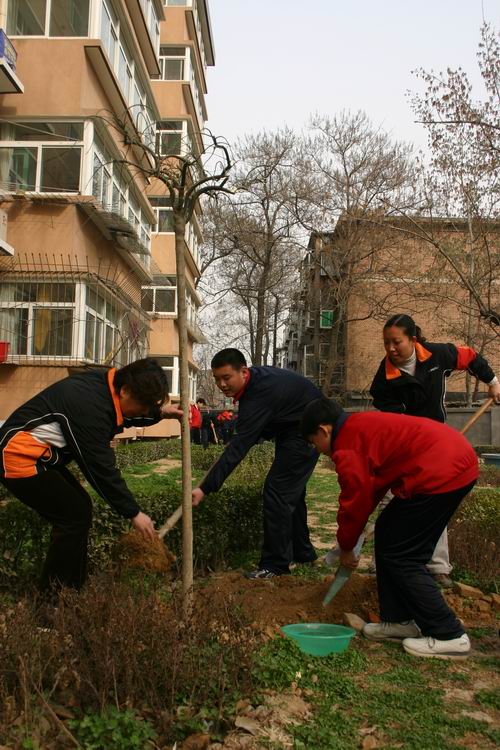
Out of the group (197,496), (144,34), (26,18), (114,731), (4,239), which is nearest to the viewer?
(114,731)

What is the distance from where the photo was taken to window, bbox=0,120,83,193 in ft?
46.0

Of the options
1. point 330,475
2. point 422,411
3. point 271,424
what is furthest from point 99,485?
point 330,475

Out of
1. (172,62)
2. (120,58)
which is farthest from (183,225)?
(172,62)

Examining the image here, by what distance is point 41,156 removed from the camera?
46.4 ft

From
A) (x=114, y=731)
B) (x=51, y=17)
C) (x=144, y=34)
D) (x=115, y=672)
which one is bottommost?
(x=114, y=731)

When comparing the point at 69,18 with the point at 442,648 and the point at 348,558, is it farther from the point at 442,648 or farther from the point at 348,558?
the point at 442,648

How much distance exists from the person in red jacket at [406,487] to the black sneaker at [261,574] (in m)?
1.31

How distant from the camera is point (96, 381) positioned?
4.21 metres

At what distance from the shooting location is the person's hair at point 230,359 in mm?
5215

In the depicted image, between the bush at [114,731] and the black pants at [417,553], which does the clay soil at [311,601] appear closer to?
Result: the black pants at [417,553]

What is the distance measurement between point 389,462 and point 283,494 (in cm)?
163

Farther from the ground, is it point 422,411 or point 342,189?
→ point 342,189

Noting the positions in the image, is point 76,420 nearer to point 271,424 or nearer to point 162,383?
point 162,383

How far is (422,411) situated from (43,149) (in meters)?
11.4
